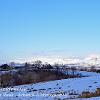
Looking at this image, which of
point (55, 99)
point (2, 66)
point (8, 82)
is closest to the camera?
point (55, 99)

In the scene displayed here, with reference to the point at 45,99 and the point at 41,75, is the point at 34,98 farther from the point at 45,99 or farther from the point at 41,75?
the point at 41,75

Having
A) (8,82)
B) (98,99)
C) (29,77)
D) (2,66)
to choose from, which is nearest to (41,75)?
(29,77)

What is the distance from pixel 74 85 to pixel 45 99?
13.1m

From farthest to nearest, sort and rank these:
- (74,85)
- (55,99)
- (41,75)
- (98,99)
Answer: (41,75) → (74,85) → (55,99) → (98,99)

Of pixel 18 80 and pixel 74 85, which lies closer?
pixel 74 85

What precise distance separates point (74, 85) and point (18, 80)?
4293 cm

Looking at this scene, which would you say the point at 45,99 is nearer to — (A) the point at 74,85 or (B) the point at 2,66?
(A) the point at 74,85

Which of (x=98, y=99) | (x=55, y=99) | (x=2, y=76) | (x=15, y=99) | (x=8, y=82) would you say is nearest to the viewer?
(x=98, y=99)

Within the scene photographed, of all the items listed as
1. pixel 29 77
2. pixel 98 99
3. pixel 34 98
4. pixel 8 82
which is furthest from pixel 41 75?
pixel 98 99

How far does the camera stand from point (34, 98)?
27438 millimetres

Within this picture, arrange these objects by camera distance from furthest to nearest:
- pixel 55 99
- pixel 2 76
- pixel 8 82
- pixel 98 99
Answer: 1. pixel 2 76
2. pixel 8 82
3. pixel 55 99
4. pixel 98 99

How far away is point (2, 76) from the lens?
83750 mm

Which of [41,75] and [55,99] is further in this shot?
[41,75]

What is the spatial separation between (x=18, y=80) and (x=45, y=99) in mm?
55021
